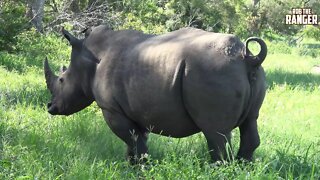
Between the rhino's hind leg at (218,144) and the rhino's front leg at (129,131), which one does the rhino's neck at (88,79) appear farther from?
the rhino's hind leg at (218,144)

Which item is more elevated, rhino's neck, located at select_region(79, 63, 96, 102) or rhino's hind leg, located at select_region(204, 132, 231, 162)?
rhino's neck, located at select_region(79, 63, 96, 102)

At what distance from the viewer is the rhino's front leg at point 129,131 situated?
14.9ft

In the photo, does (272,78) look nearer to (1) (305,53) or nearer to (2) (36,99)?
(2) (36,99)

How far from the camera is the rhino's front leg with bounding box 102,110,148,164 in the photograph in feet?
14.9

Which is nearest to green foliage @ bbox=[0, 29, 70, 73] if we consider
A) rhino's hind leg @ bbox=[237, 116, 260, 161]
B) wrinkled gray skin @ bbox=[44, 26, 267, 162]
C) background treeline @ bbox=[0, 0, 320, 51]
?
background treeline @ bbox=[0, 0, 320, 51]

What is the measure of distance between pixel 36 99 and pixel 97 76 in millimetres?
2670

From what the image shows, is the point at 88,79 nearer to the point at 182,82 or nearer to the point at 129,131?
the point at 129,131

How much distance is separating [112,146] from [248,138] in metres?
1.53

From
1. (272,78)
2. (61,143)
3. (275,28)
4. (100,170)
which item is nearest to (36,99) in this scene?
(61,143)

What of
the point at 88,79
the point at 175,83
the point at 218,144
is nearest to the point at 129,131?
the point at 88,79

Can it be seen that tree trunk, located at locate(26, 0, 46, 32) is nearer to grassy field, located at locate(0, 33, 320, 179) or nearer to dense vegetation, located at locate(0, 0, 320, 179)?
dense vegetation, located at locate(0, 0, 320, 179)

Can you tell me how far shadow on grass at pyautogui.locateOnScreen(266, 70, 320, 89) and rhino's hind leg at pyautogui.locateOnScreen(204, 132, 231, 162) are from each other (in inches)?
237

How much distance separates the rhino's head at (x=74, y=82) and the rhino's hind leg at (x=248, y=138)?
1511 millimetres

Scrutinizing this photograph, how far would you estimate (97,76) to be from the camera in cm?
467
